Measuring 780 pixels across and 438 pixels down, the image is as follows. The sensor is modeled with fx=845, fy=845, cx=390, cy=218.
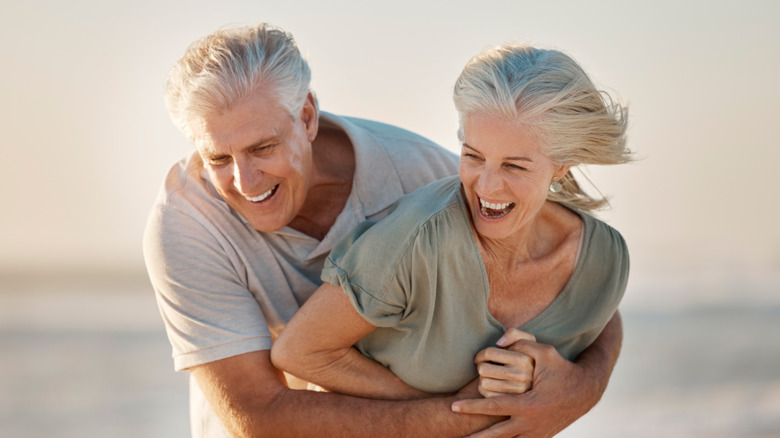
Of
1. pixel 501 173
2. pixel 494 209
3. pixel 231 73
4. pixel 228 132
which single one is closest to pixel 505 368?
pixel 494 209

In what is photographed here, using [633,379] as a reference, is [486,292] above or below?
above

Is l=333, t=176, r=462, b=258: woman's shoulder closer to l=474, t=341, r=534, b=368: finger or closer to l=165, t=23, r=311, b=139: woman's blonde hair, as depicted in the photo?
l=474, t=341, r=534, b=368: finger

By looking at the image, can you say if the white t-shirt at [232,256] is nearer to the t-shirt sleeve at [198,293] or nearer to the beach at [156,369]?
the t-shirt sleeve at [198,293]

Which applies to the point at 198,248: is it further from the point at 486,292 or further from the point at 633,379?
the point at 633,379

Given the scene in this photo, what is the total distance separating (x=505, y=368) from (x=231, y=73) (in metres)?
1.17

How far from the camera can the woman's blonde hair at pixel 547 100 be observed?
2.19 m

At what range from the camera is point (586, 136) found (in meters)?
2.30

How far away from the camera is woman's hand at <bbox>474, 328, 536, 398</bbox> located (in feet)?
7.77

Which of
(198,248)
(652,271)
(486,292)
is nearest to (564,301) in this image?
(486,292)

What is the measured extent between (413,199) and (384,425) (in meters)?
0.66

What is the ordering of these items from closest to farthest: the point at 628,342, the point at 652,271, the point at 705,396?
1. the point at 705,396
2. the point at 628,342
3. the point at 652,271

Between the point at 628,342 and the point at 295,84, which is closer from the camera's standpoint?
the point at 295,84

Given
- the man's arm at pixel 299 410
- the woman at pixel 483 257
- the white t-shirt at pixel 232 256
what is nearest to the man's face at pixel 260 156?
the white t-shirt at pixel 232 256

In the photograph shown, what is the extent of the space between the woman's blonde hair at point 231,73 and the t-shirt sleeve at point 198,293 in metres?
0.32
